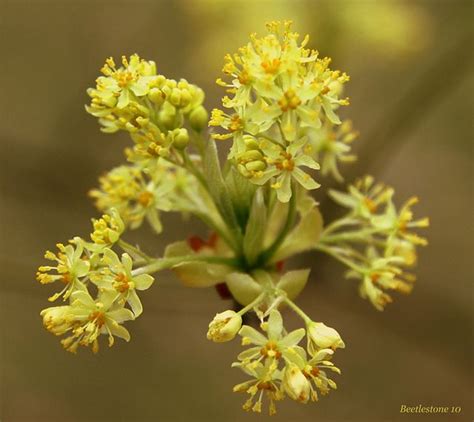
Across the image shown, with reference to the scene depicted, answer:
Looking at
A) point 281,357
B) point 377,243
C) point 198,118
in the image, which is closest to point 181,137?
point 198,118

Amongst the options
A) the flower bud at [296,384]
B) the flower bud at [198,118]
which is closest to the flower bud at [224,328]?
the flower bud at [296,384]

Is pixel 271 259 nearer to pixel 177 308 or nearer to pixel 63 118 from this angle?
pixel 177 308

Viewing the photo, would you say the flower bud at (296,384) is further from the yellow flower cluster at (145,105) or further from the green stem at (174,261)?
the yellow flower cluster at (145,105)

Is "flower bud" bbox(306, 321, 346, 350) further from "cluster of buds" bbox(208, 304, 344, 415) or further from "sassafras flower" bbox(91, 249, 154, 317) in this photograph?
"sassafras flower" bbox(91, 249, 154, 317)

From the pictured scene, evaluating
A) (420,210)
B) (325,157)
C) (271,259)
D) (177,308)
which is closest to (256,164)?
(271,259)

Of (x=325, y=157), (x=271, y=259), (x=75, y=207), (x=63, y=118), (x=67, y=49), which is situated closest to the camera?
(x=271, y=259)

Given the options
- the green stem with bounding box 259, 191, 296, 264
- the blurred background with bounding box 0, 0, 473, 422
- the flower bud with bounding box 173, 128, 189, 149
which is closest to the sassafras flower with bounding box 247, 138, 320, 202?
Result: the green stem with bounding box 259, 191, 296, 264
